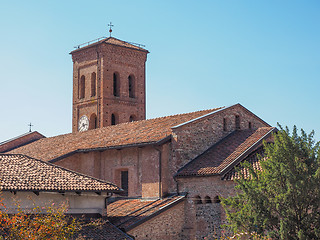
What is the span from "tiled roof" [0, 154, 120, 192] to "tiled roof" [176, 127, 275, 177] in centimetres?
450

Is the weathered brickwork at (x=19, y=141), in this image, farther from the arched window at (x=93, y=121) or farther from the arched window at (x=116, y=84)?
the arched window at (x=116, y=84)

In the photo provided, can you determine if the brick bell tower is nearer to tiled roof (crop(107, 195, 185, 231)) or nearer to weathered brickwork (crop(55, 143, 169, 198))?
weathered brickwork (crop(55, 143, 169, 198))

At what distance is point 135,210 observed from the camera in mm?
22031

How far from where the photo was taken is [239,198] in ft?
59.2

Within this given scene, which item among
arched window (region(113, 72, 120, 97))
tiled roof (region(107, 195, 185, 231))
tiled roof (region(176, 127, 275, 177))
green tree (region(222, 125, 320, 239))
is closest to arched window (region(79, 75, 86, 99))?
arched window (region(113, 72, 120, 97))

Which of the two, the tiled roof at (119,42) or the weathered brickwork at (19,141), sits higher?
the tiled roof at (119,42)

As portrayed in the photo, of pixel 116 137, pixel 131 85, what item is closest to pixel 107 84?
pixel 131 85

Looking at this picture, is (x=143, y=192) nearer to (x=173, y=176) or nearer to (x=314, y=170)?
(x=173, y=176)

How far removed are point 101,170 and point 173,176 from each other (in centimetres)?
518

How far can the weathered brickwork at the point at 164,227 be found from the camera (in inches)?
819

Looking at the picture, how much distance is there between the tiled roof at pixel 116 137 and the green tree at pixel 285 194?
692cm

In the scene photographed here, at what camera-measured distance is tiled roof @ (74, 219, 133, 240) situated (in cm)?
1839

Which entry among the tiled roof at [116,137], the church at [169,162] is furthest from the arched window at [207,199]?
the tiled roof at [116,137]

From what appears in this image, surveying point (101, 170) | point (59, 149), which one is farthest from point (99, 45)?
point (101, 170)
